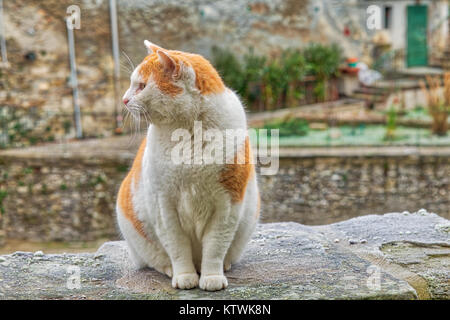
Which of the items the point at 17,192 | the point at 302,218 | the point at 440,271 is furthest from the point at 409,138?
the point at 440,271

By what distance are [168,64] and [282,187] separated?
7676 millimetres

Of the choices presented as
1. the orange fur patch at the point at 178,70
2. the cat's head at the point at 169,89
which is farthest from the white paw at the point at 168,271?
the orange fur patch at the point at 178,70

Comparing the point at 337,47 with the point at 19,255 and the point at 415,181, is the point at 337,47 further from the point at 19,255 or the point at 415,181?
the point at 19,255

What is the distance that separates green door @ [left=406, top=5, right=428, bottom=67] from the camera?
53.0 ft

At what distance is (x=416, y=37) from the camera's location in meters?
16.2

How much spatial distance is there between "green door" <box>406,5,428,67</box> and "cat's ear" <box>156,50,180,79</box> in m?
15.2

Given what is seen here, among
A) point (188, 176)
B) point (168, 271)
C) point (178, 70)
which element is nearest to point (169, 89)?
point (178, 70)

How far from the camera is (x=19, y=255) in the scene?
3.18 metres

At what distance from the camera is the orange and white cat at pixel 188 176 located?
7.53 feet

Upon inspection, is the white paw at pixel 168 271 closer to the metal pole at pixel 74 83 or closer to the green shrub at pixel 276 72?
the metal pole at pixel 74 83

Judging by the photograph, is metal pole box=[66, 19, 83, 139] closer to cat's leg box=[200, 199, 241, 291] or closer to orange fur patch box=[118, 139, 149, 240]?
orange fur patch box=[118, 139, 149, 240]

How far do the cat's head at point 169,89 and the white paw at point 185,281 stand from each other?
74 centimetres

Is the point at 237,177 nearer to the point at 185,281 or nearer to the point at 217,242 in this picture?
the point at 217,242
